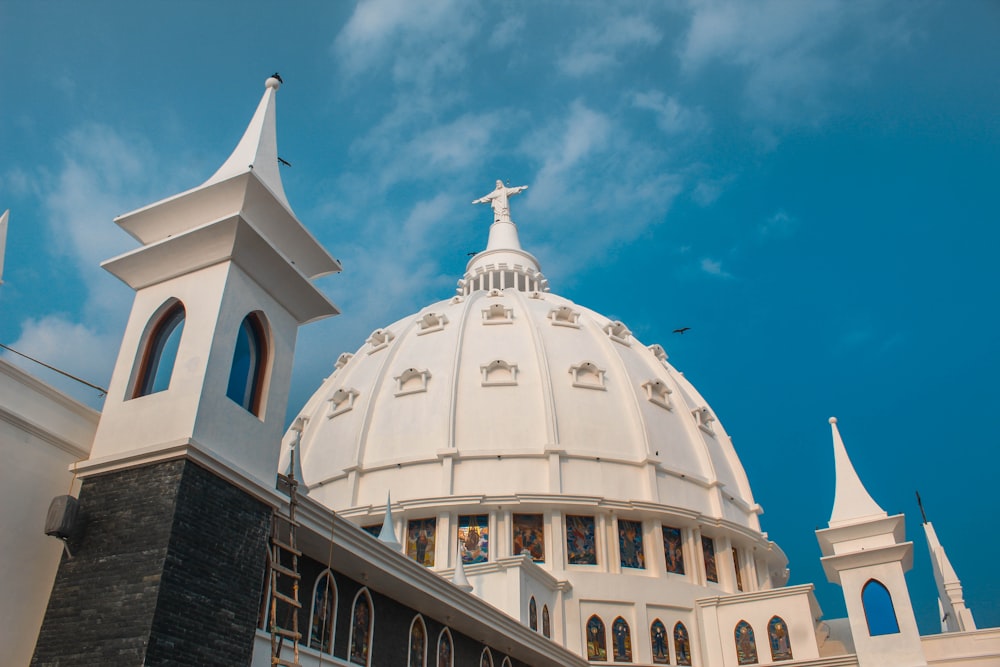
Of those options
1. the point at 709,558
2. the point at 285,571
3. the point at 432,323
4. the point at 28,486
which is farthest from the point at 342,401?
the point at 28,486

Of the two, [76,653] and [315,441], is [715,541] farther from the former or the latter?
[76,653]

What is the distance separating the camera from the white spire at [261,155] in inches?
491

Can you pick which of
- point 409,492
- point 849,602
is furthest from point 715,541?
point 409,492

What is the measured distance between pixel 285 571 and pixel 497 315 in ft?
94.4

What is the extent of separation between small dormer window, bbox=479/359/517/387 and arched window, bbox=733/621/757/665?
507 inches

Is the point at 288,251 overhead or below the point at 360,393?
below

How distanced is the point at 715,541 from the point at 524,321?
1291 centimetres

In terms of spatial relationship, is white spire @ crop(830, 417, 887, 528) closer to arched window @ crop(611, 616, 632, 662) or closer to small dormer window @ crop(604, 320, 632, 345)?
arched window @ crop(611, 616, 632, 662)

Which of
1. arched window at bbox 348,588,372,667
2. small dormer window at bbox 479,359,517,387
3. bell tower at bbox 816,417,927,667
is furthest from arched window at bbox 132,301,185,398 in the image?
small dormer window at bbox 479,359,517,387

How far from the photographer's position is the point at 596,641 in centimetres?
2888

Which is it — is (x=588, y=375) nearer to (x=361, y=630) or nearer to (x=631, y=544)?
(x=631, y=544)

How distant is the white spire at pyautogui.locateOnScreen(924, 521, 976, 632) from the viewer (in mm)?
33906

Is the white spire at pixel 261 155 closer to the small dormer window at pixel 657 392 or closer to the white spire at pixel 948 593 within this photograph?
the small dormer window at pixel 657 392

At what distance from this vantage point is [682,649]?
29.9 m
